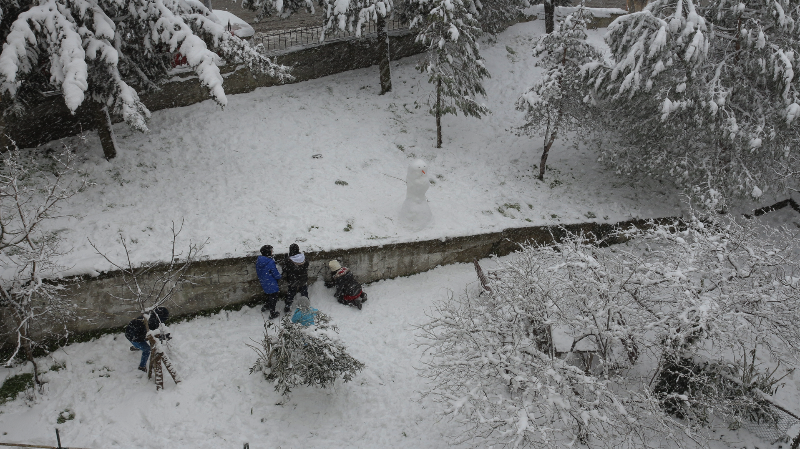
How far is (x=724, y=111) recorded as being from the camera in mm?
11758

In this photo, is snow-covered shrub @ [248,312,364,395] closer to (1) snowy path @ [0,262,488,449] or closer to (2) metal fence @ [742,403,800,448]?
(1) snowy path @ [0,262,488,449]

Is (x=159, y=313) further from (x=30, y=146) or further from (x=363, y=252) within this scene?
(x=30, y=146)

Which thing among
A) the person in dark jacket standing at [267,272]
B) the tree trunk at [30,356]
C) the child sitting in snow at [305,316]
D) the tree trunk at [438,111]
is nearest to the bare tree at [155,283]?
the person in dark jacket standing at [267,272]

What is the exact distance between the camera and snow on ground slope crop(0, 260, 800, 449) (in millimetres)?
7656

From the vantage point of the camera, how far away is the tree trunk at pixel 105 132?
10.9 metres

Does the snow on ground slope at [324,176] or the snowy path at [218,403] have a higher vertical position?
the snow on ground slope at [324,176]

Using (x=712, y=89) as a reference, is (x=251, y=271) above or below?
below

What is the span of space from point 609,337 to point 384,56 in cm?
1192

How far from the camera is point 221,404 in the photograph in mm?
8227

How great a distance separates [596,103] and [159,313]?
11.5 meters

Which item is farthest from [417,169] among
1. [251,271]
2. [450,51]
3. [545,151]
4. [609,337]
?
[609,337]

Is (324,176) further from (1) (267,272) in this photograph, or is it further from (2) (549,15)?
(2) (549,15)

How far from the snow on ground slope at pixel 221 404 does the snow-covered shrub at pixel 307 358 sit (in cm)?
60

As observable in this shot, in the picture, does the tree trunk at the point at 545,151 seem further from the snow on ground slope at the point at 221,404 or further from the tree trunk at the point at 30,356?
the tree trunk at the point at 30,356
